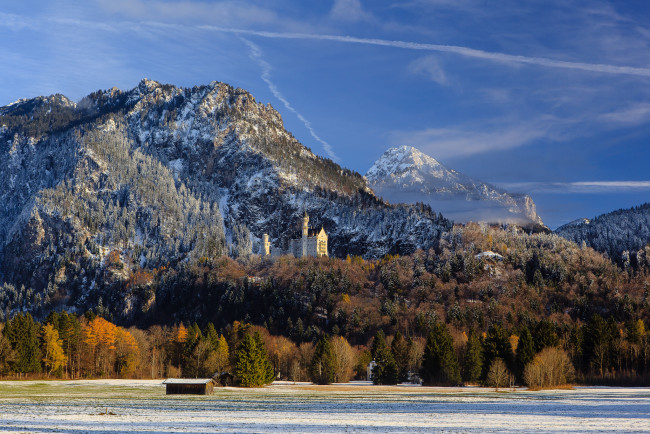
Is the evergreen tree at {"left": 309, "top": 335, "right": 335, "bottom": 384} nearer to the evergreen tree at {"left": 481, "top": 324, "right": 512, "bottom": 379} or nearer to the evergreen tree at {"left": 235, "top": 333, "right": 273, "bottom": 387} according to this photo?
the evergreen tree at {"left": 235, "top": 333, "right": 273, "bottom": 387}

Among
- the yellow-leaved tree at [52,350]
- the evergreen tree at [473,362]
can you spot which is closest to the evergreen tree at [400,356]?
the evergreen tree at [473,362]

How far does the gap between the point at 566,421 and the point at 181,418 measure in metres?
34.6

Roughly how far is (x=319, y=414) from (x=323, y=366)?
7902 cm

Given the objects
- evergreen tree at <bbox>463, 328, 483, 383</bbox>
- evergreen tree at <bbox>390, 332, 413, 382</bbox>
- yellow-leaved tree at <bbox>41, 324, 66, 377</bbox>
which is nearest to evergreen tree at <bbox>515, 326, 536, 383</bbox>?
evergreen tree at <bbox>463, 328, 483, 383</bbox>

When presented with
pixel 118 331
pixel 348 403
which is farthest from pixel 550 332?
pixel 118 331

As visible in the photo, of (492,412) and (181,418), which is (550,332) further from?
(181,418)

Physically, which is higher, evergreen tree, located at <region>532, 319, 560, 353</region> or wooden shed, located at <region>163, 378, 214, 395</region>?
evergreen tree, located at <region>532, 319, 560, 353</region>

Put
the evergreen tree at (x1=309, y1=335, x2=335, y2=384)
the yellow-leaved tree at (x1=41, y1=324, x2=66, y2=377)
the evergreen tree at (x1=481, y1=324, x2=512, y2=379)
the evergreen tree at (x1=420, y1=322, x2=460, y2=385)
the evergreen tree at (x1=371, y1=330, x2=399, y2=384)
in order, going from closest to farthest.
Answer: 1. the evergreen tree at (x1=481, y1=324, x2=512, y2=379)
2. the evergreen tree at (x1=420, y1=322, x2=460, y2=385)
3. the evergreen tree at (x1=309, y1=335, x2=335, y2=384)
4. the yellow-leaved tree at (x1=41, y1=324, x2=66, y2=377)
5. the evergreen tree at (x1=371, y1=330, x2=399, y2=384)

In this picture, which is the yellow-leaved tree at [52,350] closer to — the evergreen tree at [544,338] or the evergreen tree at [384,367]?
the evergreen tree at [384,367]

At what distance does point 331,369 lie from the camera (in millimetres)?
141375

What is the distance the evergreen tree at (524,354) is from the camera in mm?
122375

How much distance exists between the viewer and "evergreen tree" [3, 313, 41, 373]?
138 metres

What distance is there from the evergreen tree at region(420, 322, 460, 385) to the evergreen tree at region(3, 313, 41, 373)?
274 ft

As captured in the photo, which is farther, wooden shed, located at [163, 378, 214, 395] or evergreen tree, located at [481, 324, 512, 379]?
evergreen tree, located at [481, 324, 512, 379]
